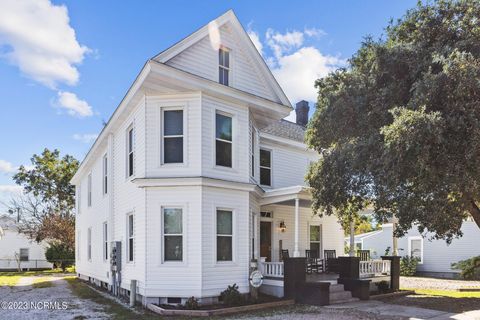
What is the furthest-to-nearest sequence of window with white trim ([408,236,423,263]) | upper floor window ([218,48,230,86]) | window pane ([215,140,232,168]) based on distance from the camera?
1. window with white trim ([408,236,423,263])
2. upper floor window ([218,48,230,86])
3. window pane ([215,140,232,168])

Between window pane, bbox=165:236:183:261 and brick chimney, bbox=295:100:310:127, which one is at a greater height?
brick chimney, bbox=295:100:310:127

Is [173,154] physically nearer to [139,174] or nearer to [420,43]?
[139,174]

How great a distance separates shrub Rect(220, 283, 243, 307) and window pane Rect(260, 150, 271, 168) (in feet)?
22.6

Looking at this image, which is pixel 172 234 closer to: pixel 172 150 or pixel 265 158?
pixel 172 150

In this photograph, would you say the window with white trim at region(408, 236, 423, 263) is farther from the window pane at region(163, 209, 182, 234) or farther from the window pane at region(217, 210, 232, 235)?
the window pane at region(163, 209, 182, 234)

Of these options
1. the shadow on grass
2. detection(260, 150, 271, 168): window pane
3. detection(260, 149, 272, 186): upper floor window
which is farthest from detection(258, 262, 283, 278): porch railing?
detection(260, 150, 271, 168): window pane

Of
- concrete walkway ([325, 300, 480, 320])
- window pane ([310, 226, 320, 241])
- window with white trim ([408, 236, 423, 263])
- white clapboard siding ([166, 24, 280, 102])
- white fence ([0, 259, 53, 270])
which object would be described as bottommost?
white fence ([0, 259, 53, 270])

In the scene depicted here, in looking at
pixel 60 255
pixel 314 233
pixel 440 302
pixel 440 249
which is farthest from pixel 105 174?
pixel 60 255

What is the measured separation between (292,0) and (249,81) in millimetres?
3144

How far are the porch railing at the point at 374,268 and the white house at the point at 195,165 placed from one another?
11.8 feet

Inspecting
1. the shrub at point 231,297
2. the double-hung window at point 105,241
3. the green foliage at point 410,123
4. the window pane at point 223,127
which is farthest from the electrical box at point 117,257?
the green foliage at point 410,123

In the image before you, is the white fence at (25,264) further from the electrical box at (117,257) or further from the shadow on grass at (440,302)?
the shadow on grass at (440,302)

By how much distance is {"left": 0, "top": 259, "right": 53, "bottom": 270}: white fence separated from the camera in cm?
3650

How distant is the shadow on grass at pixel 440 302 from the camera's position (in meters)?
12.0
